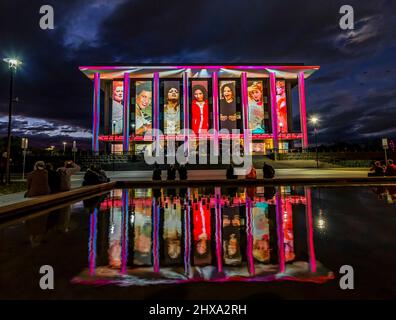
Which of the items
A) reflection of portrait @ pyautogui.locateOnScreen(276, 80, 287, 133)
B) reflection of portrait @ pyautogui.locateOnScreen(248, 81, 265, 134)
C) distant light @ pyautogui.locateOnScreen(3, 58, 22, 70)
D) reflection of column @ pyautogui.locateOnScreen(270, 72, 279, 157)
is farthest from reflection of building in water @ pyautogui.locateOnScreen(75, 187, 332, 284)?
reflection of portrait @ pyautogui.locateOnScreen(276, 80, 287, 133)

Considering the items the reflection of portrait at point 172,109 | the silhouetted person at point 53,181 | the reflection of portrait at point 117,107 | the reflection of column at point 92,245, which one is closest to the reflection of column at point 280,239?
the reflection of column at point 92,245

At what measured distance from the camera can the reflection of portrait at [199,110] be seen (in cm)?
4397

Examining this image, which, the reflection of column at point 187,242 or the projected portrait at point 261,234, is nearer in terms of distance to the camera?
the reflection of column at point 187,242

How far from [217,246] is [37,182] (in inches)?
248

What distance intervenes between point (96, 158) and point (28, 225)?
1201 inches

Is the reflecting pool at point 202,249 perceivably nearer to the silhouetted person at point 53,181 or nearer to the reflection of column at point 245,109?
the silhouetted person at point 53,181

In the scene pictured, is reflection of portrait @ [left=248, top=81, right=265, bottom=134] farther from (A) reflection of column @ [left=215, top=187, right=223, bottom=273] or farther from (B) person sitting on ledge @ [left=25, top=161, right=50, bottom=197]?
(B) person sitting on ledge @ [left=25, top=161, right=50, bottom=197]

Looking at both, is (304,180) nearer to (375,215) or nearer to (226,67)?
(375,215)

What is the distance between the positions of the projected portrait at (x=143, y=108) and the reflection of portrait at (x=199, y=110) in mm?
8376

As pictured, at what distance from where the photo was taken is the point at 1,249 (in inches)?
132

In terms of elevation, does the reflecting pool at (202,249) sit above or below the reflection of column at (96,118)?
below

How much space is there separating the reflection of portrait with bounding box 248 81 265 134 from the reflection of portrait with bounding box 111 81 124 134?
24783 millimetres

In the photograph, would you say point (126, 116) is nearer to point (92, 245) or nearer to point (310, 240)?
point (92, 245)
